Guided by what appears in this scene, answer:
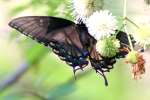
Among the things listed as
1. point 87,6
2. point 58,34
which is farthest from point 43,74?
point 87,6

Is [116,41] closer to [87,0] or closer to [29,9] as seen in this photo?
[87,0]

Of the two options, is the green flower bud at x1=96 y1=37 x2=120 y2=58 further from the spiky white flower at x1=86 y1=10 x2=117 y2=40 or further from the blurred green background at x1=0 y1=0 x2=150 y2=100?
the blurred green background at x1=0 y1=0 x2=150 y2=100

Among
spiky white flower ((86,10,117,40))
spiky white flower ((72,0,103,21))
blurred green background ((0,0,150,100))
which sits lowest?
blurred green background ((0,0,150,100))

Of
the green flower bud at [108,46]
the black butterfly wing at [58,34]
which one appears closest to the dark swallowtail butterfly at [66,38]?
the black butterfly wing at [58,34]

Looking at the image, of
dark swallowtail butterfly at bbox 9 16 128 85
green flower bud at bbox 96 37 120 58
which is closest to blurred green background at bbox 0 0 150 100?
dark swallowtail butterfly at bbox 9 16 128 85

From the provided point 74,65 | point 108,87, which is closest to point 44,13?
point 74,65

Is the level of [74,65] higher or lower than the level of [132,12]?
lower

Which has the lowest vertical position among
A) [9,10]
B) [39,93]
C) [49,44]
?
[39,93]
